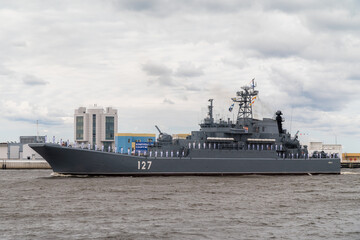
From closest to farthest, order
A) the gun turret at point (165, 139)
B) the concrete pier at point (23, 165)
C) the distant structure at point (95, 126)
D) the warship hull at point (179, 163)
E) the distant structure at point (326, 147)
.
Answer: the warship hull at point (179, 163) < the gun turret at point (165, 139) < the concrete pier at point (23, 165) < the distant structure at point (326, 147) < the distant structure at point (95, 126)

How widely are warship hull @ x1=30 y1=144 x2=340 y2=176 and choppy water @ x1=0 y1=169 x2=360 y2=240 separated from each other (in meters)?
7.45

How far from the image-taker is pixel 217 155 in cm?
5138

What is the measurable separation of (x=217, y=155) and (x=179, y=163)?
191 inches

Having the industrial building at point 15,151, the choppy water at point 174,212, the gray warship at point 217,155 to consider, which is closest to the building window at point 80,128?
the industrial building at point 15,151

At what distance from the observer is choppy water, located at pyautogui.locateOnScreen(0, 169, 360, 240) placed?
64.2ft

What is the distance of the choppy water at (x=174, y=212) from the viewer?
19.6 m

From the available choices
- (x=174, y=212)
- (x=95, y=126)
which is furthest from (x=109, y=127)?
(x=174, y=212)

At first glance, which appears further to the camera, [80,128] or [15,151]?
[80,128]

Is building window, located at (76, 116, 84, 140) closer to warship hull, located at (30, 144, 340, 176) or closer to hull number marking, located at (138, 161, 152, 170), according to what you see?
warship hull, located at (30, 144, 340, 176)

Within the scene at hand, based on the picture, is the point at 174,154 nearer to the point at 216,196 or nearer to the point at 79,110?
the point at 216,196

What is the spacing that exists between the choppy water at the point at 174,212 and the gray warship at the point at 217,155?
7.89m

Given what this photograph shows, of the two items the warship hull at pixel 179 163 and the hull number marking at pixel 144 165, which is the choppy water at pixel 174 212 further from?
the hull number marking at pixel 144 165

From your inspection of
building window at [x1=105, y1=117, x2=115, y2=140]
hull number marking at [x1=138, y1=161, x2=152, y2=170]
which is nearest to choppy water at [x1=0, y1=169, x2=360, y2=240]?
hull number marking at [x1=138, y1=161, x2=152, y2=170]

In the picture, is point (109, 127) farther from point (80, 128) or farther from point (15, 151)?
point (15, 151)
